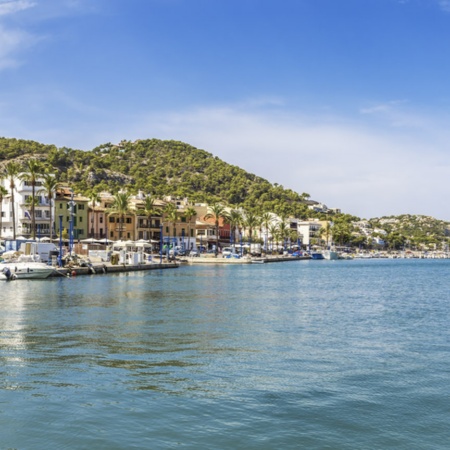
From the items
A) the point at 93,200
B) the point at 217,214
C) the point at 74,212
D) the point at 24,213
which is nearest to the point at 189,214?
the point at 217,214

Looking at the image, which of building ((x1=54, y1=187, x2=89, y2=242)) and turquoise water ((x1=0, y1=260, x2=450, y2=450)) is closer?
turquoise water ((x1=0, y1=260, x2=450, y2=450))

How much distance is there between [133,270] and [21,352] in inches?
2660

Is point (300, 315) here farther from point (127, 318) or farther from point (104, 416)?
point (104, 416)

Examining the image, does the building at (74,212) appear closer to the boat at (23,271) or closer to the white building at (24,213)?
the white building at (24,213)

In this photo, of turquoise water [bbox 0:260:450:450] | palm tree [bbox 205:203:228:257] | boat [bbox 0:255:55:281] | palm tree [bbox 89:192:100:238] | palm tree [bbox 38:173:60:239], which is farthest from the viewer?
palm tree [bbox 205:203:228:257]

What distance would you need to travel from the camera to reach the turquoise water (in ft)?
49.1

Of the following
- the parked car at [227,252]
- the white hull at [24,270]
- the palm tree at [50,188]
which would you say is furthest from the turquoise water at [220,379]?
the parked car at [227,252]

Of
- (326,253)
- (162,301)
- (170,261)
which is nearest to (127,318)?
(162,301)

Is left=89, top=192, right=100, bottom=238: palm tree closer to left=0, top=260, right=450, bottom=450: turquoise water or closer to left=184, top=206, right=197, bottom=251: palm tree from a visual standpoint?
left=184, top=206, right=197, bottom=251: palm tree

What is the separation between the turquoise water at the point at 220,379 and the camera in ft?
49.1

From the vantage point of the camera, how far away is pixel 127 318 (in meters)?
36.0

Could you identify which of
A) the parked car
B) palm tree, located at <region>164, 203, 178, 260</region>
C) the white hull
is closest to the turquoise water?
the white hull

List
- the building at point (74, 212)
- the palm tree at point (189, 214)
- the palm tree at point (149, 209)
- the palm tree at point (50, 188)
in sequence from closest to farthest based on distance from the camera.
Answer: the palm tree at point (50, 188)
the building at point (74, 212)
the palm tree at point (149, 209)
the palm tree at point (189, 214)

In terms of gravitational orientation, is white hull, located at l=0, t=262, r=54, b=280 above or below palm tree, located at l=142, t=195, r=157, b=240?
below
